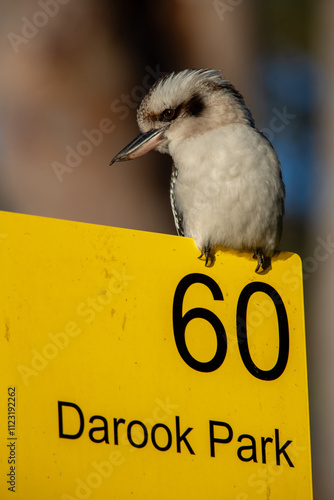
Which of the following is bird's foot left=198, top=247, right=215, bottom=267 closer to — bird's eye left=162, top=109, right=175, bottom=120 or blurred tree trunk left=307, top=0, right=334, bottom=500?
bird's eye left=162, top=109, right=175, bottom=120

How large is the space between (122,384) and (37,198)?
2.05m

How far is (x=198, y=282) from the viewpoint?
6.06 ft

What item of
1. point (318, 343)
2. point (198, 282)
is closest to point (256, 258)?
point (198, 282)

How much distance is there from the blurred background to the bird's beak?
67 centimetres

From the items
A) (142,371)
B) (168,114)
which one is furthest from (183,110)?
(142,371)

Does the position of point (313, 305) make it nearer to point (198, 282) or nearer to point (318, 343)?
point (318, 343)

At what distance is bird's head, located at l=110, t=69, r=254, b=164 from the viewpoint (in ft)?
9.84

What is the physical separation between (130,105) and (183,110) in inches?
37.0

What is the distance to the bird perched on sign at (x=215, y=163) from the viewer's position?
263 centimetres

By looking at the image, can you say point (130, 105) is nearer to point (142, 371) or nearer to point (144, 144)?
point (144, 144)

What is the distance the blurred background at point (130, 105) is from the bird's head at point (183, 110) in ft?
2.27

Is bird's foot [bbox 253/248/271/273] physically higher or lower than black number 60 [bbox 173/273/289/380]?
higher

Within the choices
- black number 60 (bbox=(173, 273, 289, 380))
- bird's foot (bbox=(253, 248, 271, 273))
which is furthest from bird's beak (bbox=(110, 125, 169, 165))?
black number 60 (bbox=(173, 273, 289, 380))

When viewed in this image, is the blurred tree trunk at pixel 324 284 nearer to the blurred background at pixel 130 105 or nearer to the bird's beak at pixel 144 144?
the blurred background at pixel 130 105
